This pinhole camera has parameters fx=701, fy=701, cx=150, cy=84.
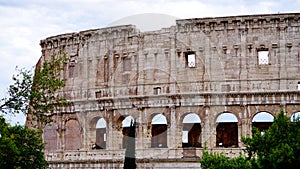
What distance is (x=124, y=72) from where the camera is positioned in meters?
41.2

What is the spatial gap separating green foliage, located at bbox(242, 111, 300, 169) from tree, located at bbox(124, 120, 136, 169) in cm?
1053

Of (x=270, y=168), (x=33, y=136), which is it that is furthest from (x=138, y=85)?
(x=270, y=168)

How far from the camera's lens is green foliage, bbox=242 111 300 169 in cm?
2586

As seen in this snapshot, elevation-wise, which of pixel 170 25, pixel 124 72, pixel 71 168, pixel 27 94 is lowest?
pixel 71 168

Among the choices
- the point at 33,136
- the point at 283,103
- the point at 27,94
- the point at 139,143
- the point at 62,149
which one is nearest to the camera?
the point at 27,94

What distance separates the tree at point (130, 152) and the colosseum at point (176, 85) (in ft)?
1.44

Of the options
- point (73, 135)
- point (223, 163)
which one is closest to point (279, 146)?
point (223, 163)

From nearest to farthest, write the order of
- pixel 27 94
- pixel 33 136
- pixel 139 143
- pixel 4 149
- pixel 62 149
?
pixel 27 94 < pixel 4 149 < pixel 33 136 < pixel 139 143 < pixel 62 149

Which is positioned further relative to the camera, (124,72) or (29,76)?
(124,72)

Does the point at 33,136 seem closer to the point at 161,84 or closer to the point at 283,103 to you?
the point at 161,84

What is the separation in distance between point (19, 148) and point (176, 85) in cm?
1184

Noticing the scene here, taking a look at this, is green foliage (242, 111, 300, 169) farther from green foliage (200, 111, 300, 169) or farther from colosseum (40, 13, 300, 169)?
colosseum (40, 13, 300, 169)

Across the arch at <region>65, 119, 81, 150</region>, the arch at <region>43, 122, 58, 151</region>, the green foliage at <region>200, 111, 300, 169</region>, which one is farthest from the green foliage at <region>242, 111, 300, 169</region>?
the arch at <region>43, 122, 58, 151</region>

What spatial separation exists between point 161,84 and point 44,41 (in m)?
9.51
